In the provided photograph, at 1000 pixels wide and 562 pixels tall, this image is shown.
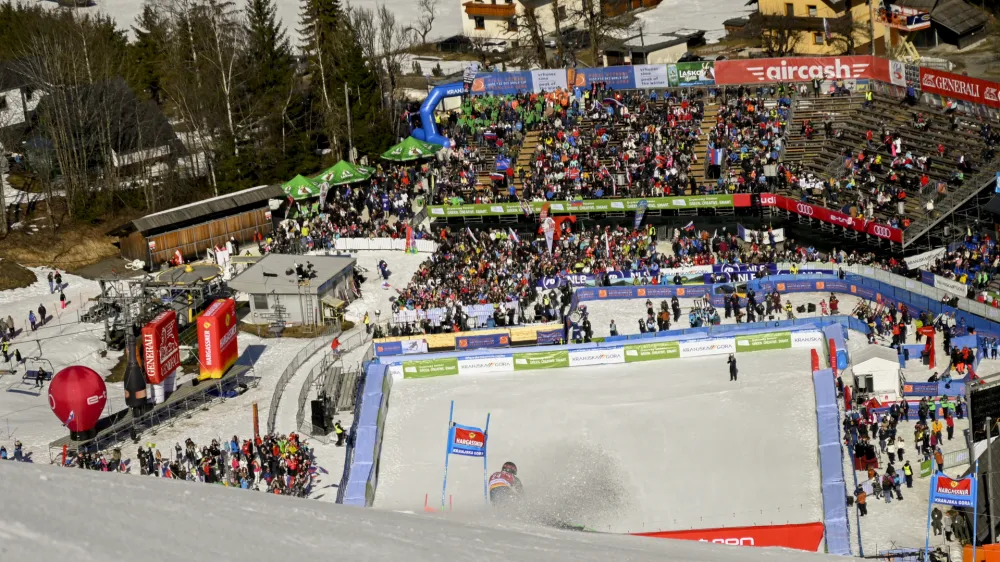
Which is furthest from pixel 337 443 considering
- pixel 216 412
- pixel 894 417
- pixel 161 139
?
pixel 161 139

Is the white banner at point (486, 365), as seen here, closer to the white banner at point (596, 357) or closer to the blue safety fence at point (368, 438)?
the white banner at point (596, 357)

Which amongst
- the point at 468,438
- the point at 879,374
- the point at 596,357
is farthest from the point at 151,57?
the point at 879,374

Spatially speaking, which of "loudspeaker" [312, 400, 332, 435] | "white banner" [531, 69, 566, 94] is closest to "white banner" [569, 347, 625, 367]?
"loudspeaker" [312, 400, 332, 435]

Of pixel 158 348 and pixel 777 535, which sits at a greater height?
pixel 158 348

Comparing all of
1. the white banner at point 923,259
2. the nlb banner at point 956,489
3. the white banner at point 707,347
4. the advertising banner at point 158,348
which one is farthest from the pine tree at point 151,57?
the nlb banner at point 956,489

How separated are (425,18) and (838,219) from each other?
152ft

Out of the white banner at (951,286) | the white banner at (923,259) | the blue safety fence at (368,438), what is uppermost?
the white banner at (923,259)

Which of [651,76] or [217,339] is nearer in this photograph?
[217,339]

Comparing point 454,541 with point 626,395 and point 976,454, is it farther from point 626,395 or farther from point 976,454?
point 626,395

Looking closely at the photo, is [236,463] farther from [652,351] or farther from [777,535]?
[777,535]

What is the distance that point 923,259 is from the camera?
48.4 m

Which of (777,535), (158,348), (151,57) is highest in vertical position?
(151,57)

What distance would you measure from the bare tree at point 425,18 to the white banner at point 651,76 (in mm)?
26424

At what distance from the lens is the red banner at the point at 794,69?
197ft
